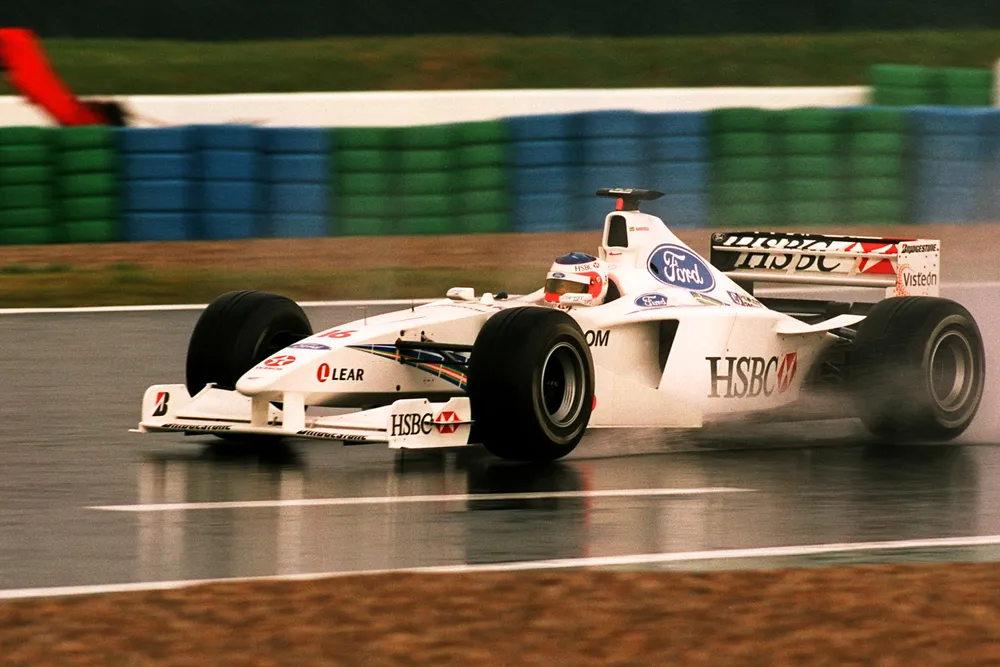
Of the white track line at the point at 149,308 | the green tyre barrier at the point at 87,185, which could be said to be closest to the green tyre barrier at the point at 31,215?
the green tyre barrier at the point at 87,185

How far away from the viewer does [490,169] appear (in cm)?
2002

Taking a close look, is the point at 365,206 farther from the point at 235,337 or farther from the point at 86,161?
the point at 235,337

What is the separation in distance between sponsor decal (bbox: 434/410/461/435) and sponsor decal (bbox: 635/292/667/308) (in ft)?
4.90

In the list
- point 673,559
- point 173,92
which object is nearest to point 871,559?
point 673,559

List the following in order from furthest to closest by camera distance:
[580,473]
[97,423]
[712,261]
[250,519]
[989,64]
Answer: [989,64]
[712,261]
[97,423]
[580,473]
[250,519]

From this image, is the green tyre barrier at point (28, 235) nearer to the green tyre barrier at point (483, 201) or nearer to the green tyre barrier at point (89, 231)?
the green tyre barrier at point (89, 231)

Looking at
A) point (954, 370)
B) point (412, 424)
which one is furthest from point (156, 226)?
point (412, 424)

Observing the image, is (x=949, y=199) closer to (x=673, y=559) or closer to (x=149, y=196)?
(x=149, y=196)

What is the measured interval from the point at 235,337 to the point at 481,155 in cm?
950

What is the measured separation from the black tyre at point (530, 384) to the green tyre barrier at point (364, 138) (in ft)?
32.7

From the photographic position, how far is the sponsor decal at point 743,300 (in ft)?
36.7

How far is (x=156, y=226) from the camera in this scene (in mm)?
19688

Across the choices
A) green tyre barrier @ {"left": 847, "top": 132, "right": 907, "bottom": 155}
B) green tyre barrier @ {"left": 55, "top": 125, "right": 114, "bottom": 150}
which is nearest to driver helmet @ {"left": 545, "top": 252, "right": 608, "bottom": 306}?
green tyre barrier @ {"left": 55, "top": 125, "right": 114, "bottom": 150}

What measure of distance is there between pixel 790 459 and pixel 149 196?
10.4 meters
